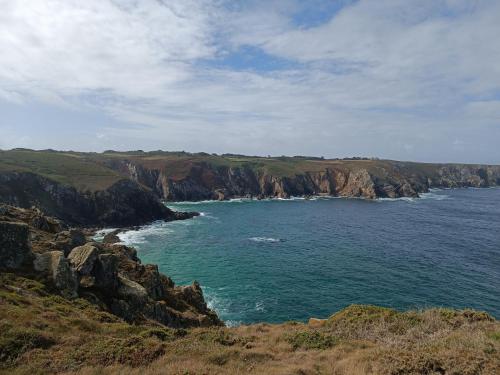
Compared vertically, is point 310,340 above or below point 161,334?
below

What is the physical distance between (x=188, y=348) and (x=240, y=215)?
106774mm

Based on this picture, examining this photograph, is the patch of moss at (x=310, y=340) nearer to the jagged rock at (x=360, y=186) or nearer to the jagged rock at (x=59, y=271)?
the jagged rock at (x=59, y=271)

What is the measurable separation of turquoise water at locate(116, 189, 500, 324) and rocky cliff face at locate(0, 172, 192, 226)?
42.3ft

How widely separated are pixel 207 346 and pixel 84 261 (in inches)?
543

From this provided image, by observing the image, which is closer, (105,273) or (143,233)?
(105,273)

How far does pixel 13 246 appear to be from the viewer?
965 inches

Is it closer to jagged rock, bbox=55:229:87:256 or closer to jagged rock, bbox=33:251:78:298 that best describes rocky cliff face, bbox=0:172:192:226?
jagged rock, bbox=55:229:87:256

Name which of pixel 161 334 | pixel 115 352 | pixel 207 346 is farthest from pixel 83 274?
pixel 207 346

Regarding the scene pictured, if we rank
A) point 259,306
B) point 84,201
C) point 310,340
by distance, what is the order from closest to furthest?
1. point 310,340
2. point 259,306
3. point 84,201

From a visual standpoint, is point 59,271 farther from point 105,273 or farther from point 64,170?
point 64,170

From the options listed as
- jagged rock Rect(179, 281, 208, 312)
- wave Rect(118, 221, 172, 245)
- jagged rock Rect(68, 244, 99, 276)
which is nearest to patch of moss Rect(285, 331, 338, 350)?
jagged rock Rect(68, 244, 99, 276)

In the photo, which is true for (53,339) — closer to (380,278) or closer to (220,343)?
(220,343)

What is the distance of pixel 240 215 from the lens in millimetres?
123250

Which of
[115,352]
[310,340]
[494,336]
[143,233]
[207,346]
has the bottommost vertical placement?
[143,233]
